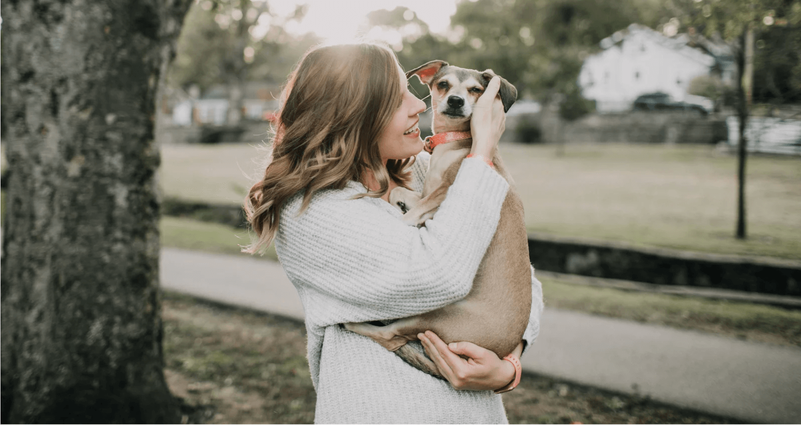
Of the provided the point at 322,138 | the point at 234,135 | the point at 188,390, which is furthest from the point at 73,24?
the point at 234,135

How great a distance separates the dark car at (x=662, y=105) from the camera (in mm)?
29184

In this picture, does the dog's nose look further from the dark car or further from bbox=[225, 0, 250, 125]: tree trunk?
bbox=[225, 0, 250, 125]: tree trunk

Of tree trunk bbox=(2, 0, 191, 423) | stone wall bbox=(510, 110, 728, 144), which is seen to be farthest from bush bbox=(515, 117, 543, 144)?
tree trunk bbox=(2, 0, 191, 423)

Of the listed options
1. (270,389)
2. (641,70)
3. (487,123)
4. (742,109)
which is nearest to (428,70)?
(487,123)

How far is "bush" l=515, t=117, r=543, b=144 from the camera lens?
93.2ft

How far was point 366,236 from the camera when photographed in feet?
5.58

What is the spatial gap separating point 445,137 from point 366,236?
0.82 m

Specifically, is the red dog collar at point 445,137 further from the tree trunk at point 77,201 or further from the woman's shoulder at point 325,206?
the tree trunk at point 77,201

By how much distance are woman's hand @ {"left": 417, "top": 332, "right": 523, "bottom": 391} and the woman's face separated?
63 centimetres

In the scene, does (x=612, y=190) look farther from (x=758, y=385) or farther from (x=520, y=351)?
(x=520, y=351)

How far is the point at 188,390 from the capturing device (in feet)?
14.7

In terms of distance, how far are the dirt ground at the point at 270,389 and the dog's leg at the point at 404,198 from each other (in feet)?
8.25

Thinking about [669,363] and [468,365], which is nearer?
[468,365]

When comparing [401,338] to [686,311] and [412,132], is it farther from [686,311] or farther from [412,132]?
[686,311]
